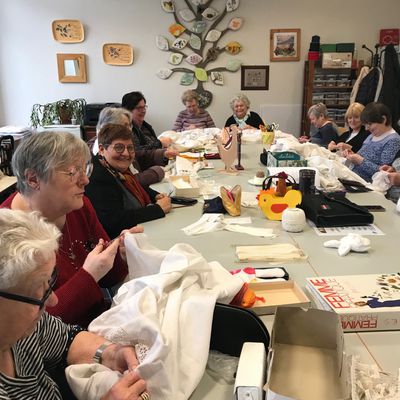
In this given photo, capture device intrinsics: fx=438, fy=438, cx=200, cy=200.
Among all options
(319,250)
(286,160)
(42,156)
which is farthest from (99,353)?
(286,160)

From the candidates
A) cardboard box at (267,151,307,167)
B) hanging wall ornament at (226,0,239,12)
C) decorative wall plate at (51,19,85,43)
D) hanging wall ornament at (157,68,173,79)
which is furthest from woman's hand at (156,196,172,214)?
decorative wall plate at (51,19,85,43)

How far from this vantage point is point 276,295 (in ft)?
4.64

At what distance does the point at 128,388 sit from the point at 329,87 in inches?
238

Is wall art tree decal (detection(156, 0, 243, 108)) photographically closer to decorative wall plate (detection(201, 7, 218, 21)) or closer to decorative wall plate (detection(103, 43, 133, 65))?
decorative wall plate (detection(201, 7, 218, 21))

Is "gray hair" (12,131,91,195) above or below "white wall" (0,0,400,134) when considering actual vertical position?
below

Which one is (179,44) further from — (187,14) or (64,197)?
(64,197)

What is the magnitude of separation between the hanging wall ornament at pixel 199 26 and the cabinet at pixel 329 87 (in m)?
1.59

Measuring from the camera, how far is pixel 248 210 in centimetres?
238

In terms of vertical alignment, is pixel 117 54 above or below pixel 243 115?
above

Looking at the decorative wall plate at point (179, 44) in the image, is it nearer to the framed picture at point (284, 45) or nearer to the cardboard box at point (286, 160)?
the framed picture at point (284, 45)

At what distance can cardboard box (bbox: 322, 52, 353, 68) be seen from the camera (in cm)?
614

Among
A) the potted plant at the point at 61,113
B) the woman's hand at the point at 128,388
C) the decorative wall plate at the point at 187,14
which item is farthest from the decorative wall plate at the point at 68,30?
the woman's hand at the point at 128,388

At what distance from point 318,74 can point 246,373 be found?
5.97 metres

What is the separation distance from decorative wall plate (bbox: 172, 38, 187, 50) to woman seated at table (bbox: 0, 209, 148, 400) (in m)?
5.82
